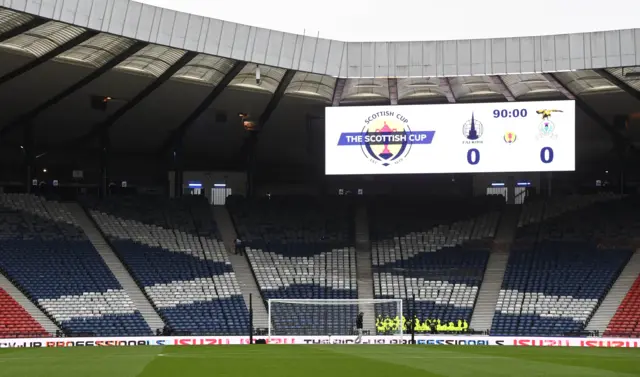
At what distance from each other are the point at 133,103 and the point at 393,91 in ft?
47.2

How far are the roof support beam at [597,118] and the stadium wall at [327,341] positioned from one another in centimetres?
1296

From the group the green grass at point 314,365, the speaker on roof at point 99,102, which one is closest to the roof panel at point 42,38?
the speaker on roof at point 99,102

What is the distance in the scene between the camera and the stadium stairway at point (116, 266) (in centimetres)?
4750

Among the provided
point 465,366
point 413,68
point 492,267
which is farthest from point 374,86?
point 465,366

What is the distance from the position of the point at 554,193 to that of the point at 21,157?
1357 inches

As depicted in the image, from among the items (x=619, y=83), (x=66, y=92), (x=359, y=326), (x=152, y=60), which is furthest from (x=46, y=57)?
(x=619, y=83)

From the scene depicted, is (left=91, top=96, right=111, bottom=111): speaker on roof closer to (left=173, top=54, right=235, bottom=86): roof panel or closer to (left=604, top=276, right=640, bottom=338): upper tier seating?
(left=173, top=54, right=235, bottom=86): roof panel

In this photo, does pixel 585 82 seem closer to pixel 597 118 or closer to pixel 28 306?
pixel 597 118

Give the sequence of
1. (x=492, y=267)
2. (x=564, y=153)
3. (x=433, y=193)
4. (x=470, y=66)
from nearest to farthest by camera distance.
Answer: (x=470, y=66)
(x=564, y=153)
(x=492, y=267)
(x=433, y=193)

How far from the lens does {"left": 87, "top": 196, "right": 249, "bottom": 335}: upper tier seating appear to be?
4825 cm

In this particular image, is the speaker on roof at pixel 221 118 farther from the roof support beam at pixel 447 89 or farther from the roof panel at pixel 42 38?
the roof panel at pixel 42 38

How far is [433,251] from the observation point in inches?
2164

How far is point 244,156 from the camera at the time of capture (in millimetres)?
60312

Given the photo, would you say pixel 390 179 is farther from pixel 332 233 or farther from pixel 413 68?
pixel 413 68
